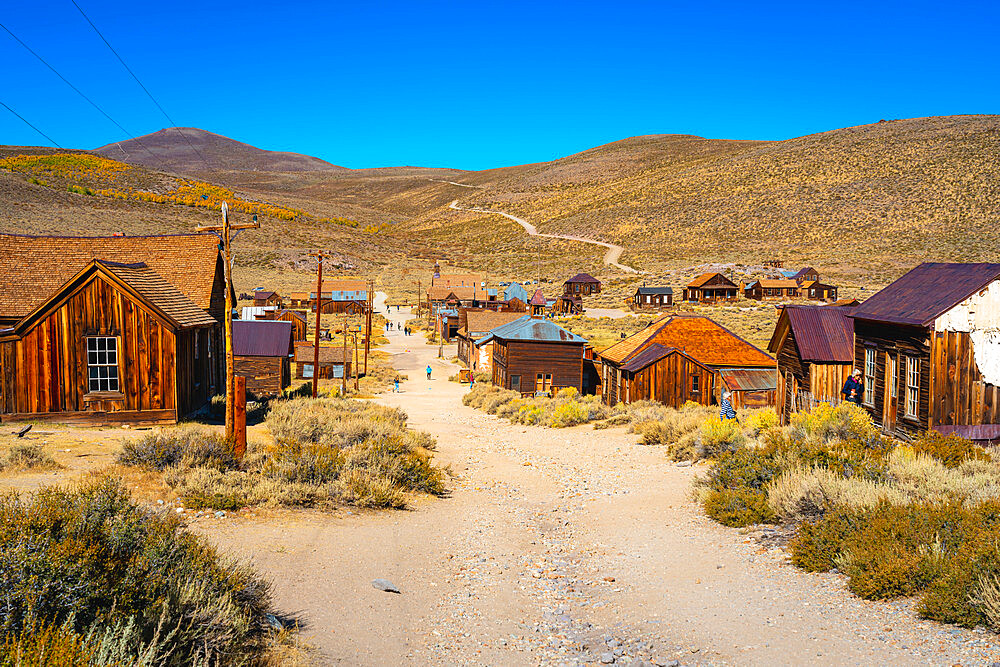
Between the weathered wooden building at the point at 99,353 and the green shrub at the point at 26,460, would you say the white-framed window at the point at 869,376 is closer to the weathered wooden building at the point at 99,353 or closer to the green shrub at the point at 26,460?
the weathered wooden building at the point at 99,353

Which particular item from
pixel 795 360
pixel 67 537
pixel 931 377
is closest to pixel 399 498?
pixel 67 537

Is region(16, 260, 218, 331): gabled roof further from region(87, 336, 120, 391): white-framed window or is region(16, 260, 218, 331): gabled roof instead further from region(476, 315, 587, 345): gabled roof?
region(476, 315, 587, 345): gabled roof

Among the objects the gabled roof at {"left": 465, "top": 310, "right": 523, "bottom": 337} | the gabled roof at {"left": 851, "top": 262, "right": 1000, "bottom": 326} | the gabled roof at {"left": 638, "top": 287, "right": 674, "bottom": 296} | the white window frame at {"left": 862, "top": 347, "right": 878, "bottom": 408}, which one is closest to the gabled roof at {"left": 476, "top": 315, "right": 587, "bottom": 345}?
the gabled roof at {"left": 465, "top": 310, "right": 523, "bottom": 337}

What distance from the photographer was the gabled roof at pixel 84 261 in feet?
61.5

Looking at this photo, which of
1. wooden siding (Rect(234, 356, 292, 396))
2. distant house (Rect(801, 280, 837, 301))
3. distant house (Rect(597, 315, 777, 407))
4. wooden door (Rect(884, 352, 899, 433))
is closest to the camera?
wooden door (Rect(884, 352, 899, 433))

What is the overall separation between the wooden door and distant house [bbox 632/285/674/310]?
2217 inches

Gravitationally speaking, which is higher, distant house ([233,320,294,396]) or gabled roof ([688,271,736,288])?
gabled roof ([688,271,736,288])

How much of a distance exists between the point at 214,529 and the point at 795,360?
16.7 metres

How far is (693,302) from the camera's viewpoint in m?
76.4

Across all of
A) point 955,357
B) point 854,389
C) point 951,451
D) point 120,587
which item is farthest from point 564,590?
point 854,389

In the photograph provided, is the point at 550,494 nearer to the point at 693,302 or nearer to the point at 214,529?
the point at 214,529

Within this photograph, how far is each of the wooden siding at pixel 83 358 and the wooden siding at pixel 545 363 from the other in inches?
740

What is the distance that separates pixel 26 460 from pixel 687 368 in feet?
66.7

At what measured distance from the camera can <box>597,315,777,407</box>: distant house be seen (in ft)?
83.8
